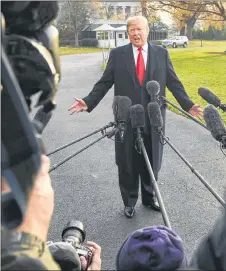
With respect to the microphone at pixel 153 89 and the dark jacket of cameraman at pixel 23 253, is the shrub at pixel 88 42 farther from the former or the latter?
the dark jacket of cameraman at pixel 23 253

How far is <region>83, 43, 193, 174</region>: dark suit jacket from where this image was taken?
3.62 meters

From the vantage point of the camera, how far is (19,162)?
27.5 inches

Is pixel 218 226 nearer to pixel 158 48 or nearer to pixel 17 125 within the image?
pixel 17 125

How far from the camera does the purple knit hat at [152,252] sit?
1.17 m

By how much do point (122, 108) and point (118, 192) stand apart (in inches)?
64.6

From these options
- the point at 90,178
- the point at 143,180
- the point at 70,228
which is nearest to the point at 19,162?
the point at 70,228

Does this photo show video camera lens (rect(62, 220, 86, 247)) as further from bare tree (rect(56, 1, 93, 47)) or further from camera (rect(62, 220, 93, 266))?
bare tree (rect(56, 1, 93, 47))

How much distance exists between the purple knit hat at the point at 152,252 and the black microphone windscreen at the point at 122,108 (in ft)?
6.67

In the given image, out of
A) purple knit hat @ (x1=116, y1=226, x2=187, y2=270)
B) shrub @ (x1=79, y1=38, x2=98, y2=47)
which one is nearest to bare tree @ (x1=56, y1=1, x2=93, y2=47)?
shrub @ (x1=79, y1=38, x2=98, y2=47)

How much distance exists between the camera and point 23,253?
0.74 metres

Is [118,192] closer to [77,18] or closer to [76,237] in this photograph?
[76,237]

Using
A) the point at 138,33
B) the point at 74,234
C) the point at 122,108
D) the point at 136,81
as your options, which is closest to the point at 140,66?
the point at 136,81

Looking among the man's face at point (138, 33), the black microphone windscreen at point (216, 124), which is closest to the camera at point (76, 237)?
the black microphone windscreen at point (216, 124)

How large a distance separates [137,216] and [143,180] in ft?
1.17
